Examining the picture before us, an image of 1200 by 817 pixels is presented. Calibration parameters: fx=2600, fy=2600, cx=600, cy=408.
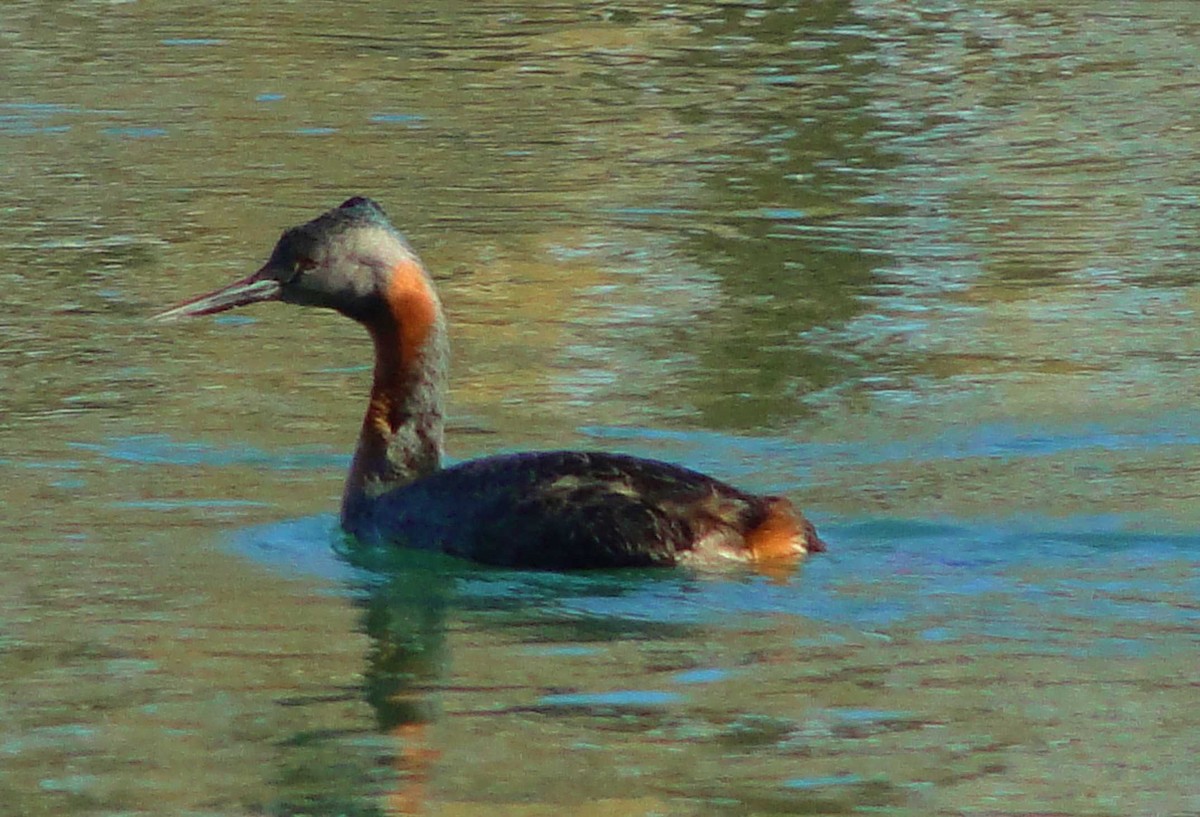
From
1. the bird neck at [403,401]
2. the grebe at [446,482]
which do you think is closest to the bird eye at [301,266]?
the grebe at [446,482]

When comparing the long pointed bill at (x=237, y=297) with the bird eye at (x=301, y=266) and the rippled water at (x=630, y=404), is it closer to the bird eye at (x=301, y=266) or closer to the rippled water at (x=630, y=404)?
the bird eye at (x=301, y=266)

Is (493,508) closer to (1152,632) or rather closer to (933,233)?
(1152,632)

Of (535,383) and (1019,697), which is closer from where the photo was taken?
(1019,697)

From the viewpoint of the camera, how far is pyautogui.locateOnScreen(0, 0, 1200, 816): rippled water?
23.9ft

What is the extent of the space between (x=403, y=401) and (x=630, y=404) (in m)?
1.99

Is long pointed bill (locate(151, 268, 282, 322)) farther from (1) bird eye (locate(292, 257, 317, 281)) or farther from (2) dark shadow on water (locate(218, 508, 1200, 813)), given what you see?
(2) dark shadow on water (locate(218, 508, 1200, 813))

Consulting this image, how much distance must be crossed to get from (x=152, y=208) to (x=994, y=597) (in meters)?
8.47

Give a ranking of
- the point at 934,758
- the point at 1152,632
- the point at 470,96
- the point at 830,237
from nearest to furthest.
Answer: the point at 934,758
the point at 1152,632
the point at 830,237
the point at 470,96

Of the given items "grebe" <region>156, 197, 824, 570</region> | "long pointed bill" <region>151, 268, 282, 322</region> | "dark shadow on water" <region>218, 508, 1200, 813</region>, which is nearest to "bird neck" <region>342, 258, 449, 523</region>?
"grebe" <region>156, 197, 824, 570</region>

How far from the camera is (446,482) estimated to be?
938 centimetres

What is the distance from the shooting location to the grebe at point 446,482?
29.3 feet

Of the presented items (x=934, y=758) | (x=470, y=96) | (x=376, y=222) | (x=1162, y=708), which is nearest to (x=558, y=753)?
(x=934, y=758)

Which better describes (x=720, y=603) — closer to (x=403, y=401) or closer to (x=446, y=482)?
(x=446, y=482)

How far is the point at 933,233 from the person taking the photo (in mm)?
15055
